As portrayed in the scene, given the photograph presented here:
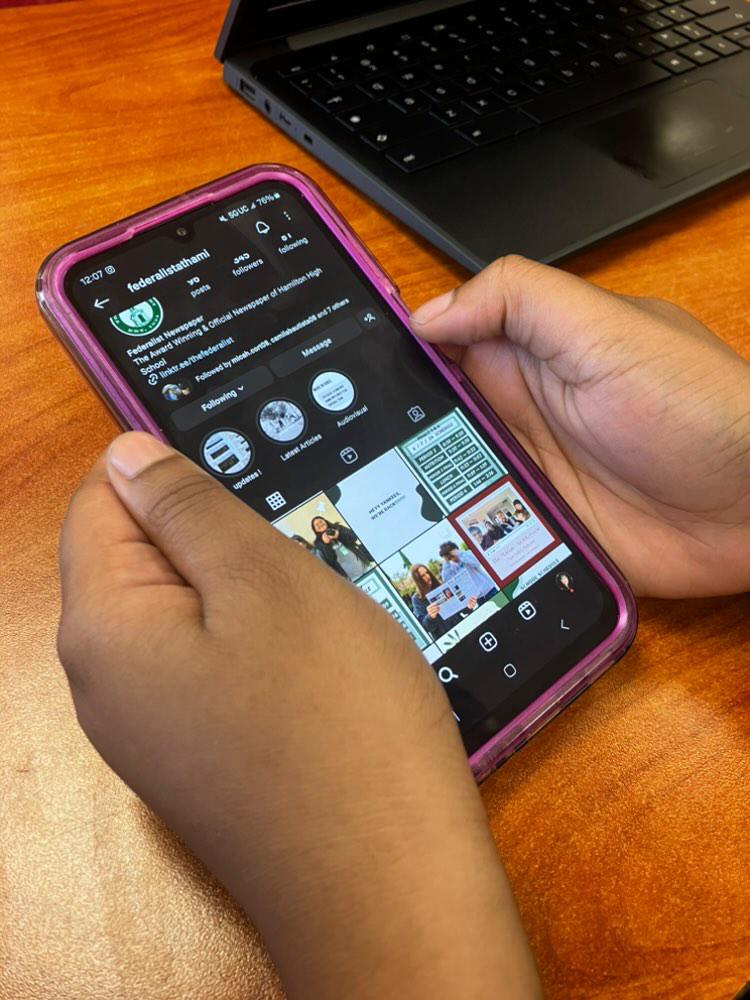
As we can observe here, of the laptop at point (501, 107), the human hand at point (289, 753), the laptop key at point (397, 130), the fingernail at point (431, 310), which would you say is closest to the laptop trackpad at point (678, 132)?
the laptop at point (501, 107)

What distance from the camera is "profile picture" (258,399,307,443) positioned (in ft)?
Answer: 1.40

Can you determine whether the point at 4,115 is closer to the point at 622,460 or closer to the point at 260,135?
the point at 260,135

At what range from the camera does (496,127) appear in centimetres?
58

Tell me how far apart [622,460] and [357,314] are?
6.5 inches

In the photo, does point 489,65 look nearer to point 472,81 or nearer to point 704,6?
point 472,81

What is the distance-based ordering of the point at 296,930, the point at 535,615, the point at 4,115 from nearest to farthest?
the point at 296,930 < the point at 535,615 < the point at 4,115

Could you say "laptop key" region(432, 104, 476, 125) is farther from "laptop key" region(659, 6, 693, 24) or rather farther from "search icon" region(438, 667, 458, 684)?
"search icon" region(438, 667, 458, 684)

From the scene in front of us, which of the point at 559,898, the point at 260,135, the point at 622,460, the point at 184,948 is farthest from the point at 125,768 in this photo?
the point at 260,135

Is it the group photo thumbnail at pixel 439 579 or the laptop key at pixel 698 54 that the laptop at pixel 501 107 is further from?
the group photo thumbnail at pixel 439 579

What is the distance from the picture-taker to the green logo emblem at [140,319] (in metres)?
0.41

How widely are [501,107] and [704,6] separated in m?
0.26

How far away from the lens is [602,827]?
37cm

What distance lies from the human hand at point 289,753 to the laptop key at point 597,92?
42 centimetres

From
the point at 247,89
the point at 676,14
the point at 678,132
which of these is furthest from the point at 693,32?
the point at 247,89
